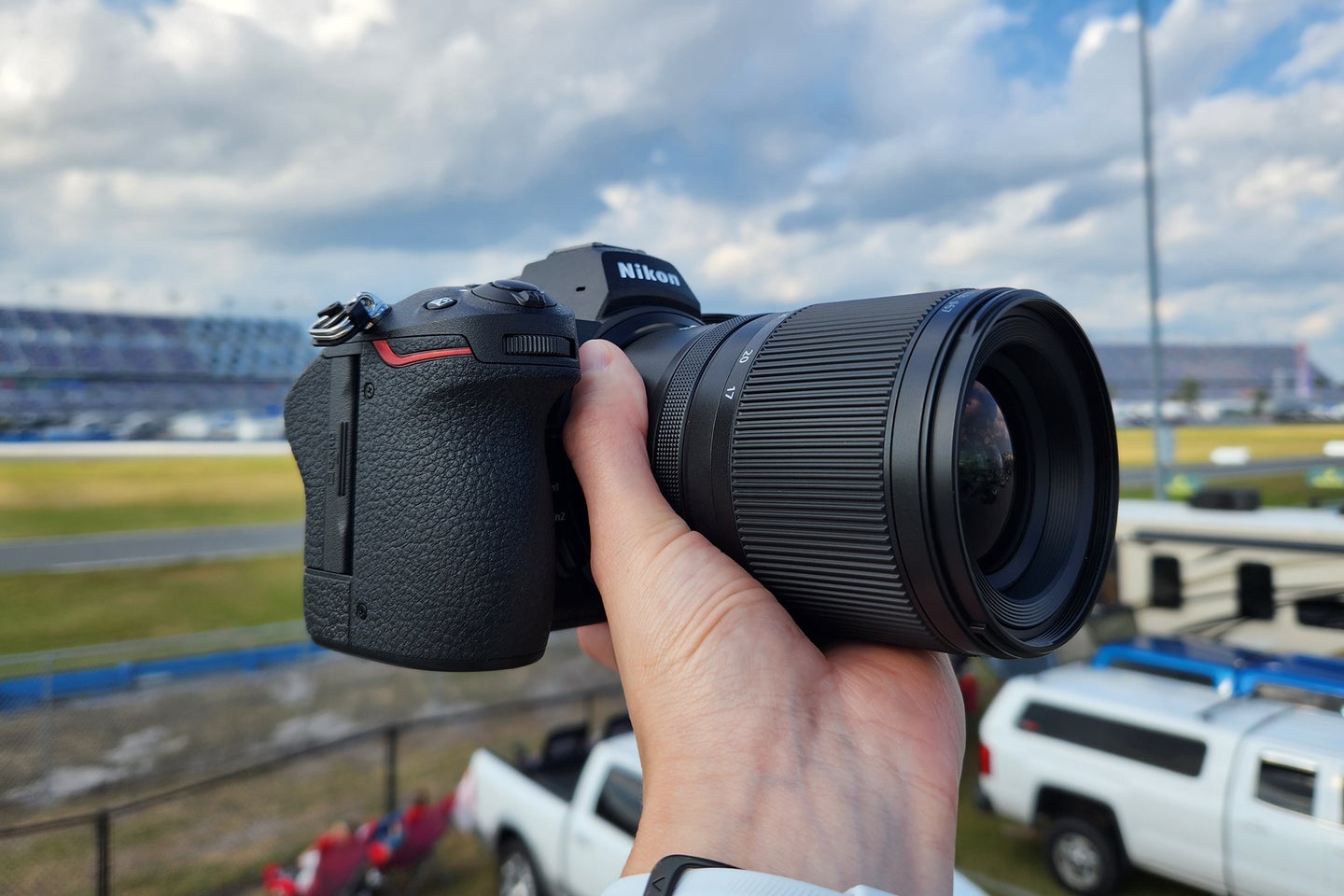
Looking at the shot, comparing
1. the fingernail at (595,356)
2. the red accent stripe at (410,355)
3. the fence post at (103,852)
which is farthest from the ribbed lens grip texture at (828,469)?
the fence post at (103,852)

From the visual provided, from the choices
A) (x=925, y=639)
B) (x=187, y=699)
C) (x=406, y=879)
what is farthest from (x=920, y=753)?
(x=187, y=699)

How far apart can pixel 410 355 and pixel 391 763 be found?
6.00 metres

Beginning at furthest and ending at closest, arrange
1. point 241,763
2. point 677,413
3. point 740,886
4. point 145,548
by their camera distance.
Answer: point 145,548
point 241,763
point 677,413
point 740,886

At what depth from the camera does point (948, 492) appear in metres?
0.92

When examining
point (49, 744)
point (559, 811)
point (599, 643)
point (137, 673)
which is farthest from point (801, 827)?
point (137, 673)

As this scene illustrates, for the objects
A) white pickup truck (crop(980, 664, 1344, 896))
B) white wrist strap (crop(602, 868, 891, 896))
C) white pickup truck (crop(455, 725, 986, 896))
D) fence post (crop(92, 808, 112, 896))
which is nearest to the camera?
white wrist strap (crop(602, 868, 891, 896))

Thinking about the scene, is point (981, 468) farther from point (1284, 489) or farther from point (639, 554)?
point (1284, 489)

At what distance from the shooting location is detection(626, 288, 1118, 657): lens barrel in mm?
959

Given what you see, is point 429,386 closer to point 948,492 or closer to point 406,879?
point 948,492

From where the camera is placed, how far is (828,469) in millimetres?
1036

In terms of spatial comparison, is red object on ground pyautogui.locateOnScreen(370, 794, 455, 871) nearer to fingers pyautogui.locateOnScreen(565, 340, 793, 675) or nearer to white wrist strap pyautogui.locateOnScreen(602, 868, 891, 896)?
fingers pyautogui.locateOnScreen(565, 340, 793, 675)

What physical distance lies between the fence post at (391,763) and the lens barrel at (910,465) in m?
5.78

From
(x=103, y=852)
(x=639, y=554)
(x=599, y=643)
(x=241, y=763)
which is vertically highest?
(x=639, y=554)

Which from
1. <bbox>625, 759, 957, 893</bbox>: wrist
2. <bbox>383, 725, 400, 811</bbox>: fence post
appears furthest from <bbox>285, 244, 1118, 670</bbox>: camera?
<bbox>383, 725, 400, 811</bbox>: fence post
